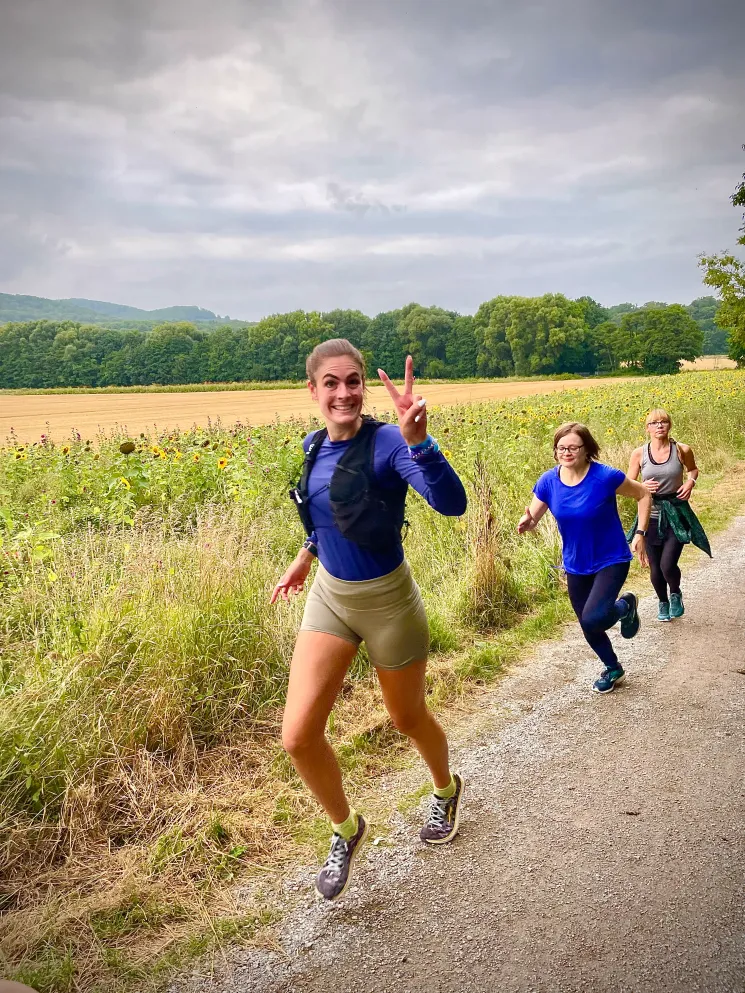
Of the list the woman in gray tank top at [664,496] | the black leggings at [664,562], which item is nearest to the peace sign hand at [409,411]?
the woman in gray tank top at [664,496]

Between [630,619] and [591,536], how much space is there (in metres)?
0.76

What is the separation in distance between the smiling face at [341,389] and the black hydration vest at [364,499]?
8cm

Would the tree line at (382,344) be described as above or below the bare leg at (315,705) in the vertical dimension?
above

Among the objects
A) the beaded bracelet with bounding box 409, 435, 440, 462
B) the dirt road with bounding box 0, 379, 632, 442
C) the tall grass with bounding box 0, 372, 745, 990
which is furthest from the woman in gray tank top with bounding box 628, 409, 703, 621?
the dirt road with bounding box 0, 379, 632, 442

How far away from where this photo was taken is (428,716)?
3.04 meters

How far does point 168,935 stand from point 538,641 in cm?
362

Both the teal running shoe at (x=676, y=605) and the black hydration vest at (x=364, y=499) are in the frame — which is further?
the teal running shoe at (x=676, y=605)

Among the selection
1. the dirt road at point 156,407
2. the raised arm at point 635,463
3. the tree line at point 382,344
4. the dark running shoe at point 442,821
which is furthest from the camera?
the tree line at point 382,344

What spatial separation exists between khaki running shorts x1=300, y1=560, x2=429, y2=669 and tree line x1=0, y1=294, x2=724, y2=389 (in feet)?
96.9

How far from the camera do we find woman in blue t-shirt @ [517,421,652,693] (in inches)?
180

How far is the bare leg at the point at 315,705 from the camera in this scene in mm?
2689

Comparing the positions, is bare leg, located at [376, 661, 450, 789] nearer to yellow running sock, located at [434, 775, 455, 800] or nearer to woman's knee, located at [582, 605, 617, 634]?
yellow running sock, located at [434, 775, 455, 800]

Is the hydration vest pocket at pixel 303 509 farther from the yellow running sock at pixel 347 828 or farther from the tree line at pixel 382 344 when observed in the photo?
the tree line at pixel 382 344

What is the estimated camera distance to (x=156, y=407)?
4222 cm
